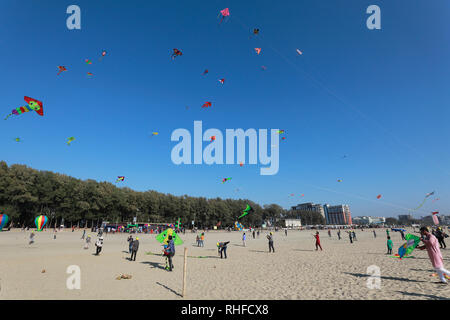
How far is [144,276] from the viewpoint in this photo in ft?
38.0

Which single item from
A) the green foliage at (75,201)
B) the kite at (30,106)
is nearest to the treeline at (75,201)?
the green foliage at (75,201)

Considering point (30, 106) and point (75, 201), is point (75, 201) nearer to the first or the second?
point (75, 201)

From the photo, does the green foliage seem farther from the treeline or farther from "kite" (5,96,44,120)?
"kite" (5,96,44,120)

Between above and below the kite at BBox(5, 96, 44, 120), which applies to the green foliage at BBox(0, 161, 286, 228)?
below

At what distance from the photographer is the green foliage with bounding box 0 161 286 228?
185ft

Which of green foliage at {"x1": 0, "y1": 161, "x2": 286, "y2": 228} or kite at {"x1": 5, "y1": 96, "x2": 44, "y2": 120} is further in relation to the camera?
green foliage at {"x1": 0, "y1": 161, "x2": 286, "y2": 228}

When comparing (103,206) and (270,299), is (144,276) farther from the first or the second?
(103,206)

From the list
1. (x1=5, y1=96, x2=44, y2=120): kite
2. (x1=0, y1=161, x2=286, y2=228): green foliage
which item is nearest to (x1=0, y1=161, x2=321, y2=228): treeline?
(x1=0, y1=161, x2=286, y2=228): green foliage

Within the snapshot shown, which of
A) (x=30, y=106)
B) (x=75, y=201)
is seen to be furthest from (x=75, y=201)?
(x=30, y=106)

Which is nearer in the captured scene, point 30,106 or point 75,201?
point 30,106

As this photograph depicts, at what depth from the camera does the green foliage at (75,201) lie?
56500 millimetres

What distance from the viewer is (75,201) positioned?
64.4 meters

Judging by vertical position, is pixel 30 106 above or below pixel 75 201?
above

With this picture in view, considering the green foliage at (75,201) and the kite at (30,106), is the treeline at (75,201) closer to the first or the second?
the green foliage at (75,201)
